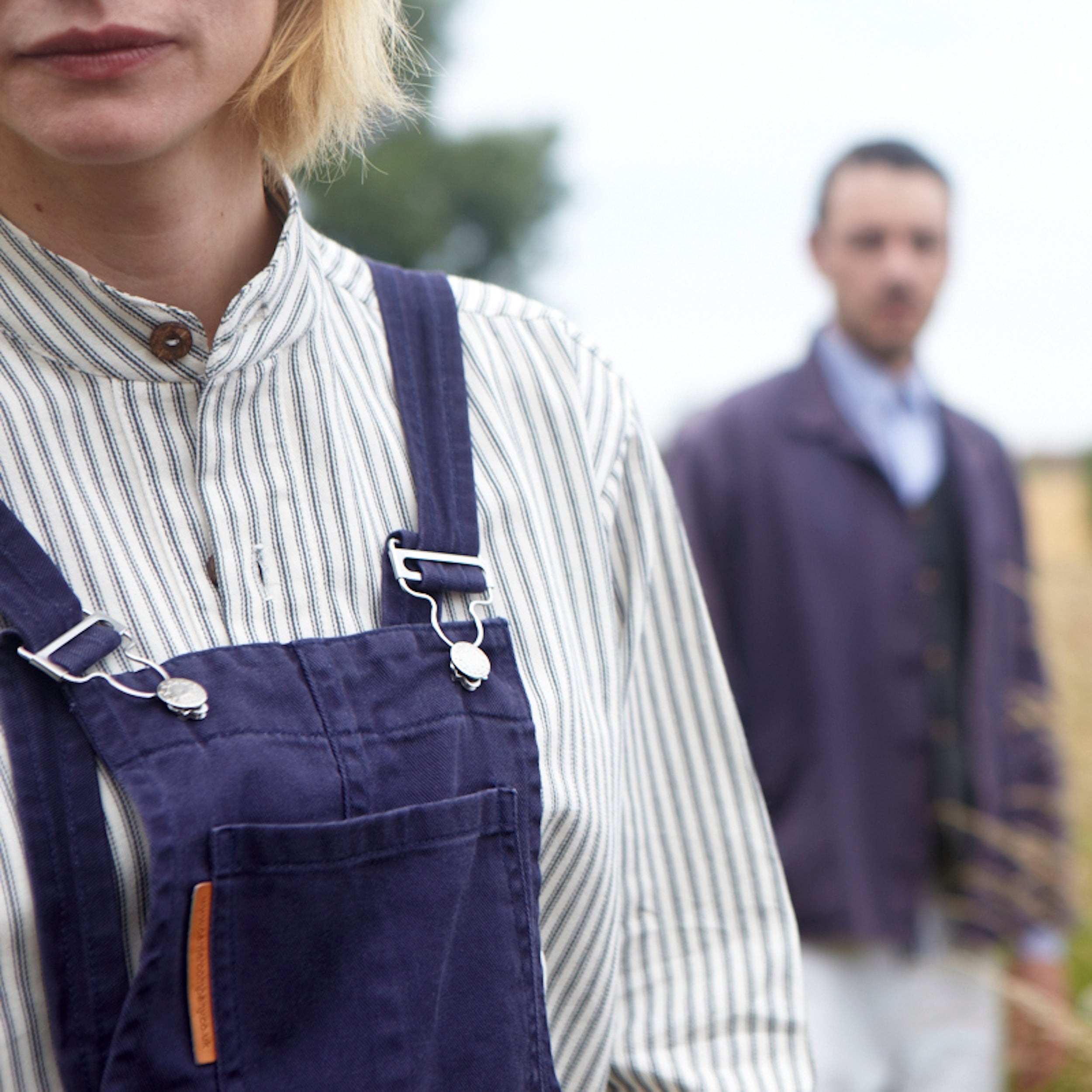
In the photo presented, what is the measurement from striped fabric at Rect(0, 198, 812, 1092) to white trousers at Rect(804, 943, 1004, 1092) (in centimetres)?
195

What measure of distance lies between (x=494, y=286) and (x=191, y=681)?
0.51 meters

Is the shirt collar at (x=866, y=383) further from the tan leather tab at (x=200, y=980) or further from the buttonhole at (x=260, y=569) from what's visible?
the tan leather tab at (x=200, y=980)

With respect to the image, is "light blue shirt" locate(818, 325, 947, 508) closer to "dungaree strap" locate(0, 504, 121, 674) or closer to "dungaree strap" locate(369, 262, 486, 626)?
"dungaree strap" locate(369, 262, 486, 626)

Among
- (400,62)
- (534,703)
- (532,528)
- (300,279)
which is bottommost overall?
(534,703)

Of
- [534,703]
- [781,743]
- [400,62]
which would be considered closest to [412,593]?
[534,703]

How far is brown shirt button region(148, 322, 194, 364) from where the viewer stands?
96cm

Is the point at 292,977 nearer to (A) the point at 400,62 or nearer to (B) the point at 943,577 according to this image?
(A) the point at 400,62

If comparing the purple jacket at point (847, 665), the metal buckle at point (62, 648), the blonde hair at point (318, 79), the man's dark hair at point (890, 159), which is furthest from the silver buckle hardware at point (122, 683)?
the man's dark hair at point (890, 159)

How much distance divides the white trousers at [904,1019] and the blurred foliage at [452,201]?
40.8 feet

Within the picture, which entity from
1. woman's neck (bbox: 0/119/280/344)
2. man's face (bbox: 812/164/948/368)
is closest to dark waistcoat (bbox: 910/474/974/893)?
man's face (bbox: 812/164/948/368)

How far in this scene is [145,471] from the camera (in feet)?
3.08

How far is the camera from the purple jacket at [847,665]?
2973 millimetres

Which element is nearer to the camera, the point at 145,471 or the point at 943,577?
the point at 145,471

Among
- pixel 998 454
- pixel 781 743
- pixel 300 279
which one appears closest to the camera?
pixel 300 279
